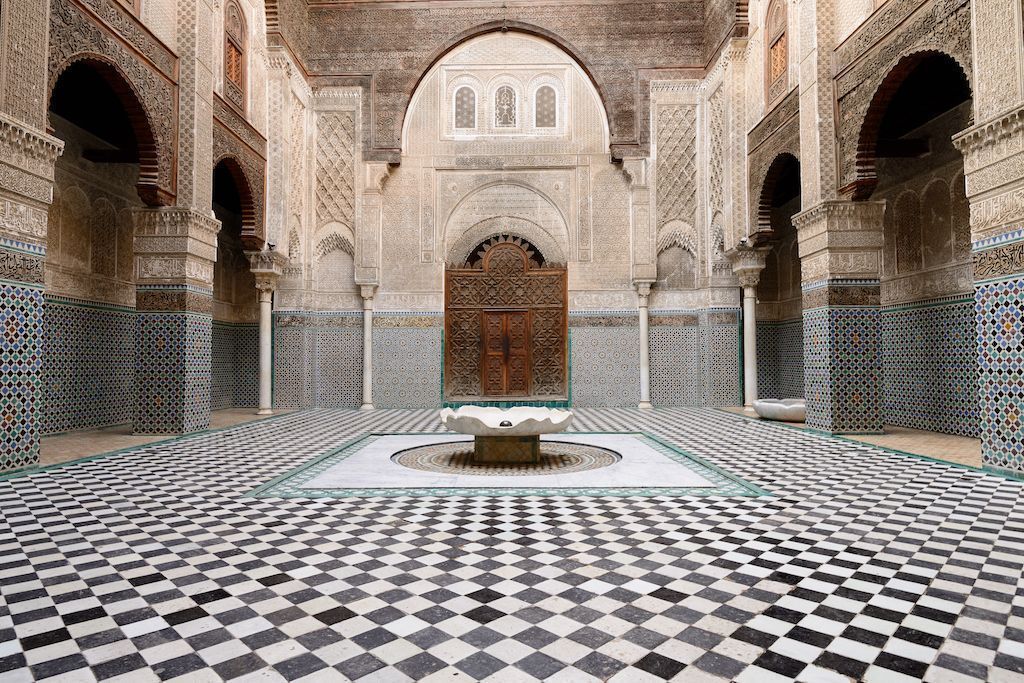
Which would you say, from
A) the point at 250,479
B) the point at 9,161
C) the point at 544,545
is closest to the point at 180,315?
the point at 9,161

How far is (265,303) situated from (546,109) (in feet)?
16.7

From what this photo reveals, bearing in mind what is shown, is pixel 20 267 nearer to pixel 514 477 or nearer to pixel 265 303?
pixel 514 477

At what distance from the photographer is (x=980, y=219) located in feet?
12.8

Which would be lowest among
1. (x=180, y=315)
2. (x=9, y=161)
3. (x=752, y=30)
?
(x=180, y=315)

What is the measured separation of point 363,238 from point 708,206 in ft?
16.5

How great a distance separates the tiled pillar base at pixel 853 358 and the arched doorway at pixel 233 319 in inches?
286

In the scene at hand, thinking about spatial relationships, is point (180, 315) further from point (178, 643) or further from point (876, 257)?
point (876, 257)

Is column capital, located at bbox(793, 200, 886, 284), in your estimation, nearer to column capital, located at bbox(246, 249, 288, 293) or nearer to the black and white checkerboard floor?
the black and white checkerboard floor

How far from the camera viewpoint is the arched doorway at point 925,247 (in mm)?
5250

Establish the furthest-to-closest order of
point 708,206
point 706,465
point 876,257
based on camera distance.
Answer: point 708,206, point 876,257, point 706,465

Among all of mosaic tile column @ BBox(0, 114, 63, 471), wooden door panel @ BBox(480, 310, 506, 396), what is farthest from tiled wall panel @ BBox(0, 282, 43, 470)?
wooden door panel @ BBox(480, 310, 506, 396)

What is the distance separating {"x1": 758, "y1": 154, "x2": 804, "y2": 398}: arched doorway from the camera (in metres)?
8.27

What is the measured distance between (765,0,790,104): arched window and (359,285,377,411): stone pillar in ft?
19.1

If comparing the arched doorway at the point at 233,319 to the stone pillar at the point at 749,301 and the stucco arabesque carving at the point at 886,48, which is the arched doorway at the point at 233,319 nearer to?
the stone pillar at the point at 749,301
